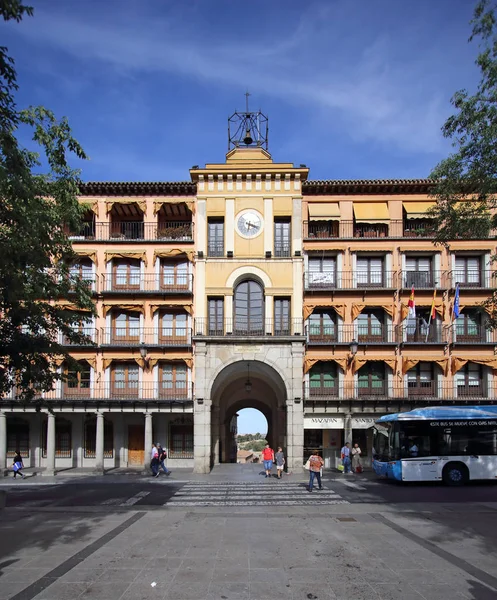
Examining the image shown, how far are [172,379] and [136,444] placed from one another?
4.69m

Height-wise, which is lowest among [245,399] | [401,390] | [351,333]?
[245,399]

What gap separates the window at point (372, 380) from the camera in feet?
Answer: 112

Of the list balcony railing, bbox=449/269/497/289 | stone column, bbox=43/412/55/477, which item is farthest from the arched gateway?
balcony railing, bbox=449/269/497/289

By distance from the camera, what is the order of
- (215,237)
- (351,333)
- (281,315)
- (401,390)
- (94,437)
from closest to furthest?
(281,315) < (215,237) < (401,390) < (351,333) < (94,437)

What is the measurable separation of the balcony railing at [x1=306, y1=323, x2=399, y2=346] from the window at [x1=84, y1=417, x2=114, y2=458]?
13.3 metres

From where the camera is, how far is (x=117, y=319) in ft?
115

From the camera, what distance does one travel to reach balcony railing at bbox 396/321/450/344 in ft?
111

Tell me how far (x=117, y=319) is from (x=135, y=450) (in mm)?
8053

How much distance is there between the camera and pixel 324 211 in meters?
34.7

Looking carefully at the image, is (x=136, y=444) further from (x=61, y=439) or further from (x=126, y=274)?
(x=126, y=274)

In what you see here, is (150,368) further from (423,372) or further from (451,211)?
(451,211)

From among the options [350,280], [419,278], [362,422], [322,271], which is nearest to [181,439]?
[362,422]

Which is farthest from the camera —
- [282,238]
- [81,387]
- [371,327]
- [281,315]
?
[371,327]

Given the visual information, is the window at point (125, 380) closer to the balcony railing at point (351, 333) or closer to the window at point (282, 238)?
the balcony railing at point (351, 333)
